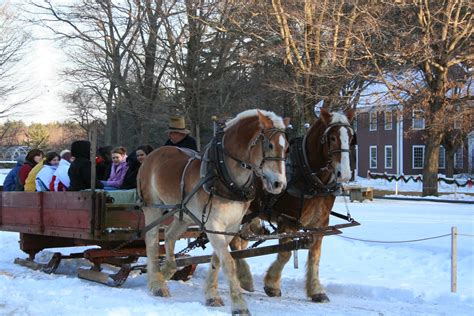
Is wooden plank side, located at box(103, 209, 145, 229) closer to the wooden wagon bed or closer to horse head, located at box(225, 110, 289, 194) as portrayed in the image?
the wooden wagon bed

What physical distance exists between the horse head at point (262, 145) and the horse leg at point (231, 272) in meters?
0.82

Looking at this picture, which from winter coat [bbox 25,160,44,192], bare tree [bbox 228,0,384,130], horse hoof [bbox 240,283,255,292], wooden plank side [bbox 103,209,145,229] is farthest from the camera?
bare tree [bbox 228,0,384,130]

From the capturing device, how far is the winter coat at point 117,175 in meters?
9.35

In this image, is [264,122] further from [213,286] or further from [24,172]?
[24,172]

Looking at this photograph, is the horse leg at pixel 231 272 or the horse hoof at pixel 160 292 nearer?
the horse leg at pixel 231 272

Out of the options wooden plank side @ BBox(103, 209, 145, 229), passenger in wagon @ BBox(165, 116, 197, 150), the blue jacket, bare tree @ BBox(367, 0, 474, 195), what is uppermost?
bare tree @ BBox(367, 0, 474, 195)

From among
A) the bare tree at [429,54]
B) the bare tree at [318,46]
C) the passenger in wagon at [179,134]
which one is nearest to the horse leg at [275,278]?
the passenger in wagon at [179,134]

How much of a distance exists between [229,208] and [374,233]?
7889mm

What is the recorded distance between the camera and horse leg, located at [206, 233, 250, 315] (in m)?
6.00

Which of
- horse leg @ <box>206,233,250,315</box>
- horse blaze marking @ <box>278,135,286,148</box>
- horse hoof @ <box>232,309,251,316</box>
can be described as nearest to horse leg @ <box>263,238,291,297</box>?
horse leg @ <box>206,233,250,315</box>

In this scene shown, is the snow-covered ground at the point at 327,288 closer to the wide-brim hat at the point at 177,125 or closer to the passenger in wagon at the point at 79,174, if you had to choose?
the passenger in wagon at the point at 79,174

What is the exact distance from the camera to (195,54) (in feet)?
98.5

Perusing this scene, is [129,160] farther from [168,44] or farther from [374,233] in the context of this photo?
[168,44]

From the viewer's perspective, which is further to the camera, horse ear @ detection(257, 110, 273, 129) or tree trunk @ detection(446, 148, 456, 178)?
tree trunk @ detection(446, 148, 456, 178)
